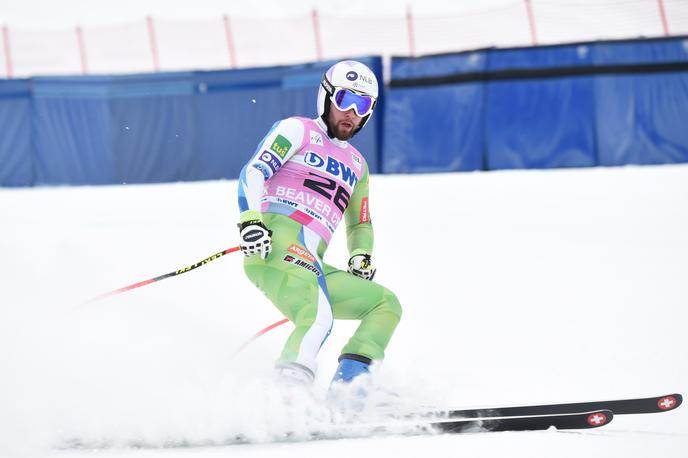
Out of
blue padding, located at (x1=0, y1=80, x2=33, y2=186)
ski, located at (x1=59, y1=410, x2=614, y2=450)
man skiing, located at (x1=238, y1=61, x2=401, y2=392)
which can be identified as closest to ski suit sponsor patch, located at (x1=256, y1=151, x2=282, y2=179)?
man skiing, located at (x1=238, y1=61, x2=401, y2=392)

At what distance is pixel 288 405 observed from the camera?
160 inches

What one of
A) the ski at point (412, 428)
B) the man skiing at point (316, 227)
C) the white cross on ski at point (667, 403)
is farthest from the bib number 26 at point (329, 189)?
the white cross on ski at point (667, 403)

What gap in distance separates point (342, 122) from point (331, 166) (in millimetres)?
251

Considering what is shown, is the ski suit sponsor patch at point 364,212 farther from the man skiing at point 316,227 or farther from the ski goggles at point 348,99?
the ski goggles at point 348,99


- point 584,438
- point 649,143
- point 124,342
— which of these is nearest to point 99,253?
point 124,342

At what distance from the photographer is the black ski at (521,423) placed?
3.98 metres

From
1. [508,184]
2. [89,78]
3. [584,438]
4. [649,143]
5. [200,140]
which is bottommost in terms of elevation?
[584,438]

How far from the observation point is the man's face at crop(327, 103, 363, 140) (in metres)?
5.02

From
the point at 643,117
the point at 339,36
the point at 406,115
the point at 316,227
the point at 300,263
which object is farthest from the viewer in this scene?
the point at 339,36

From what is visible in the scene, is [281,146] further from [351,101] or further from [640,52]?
[640,52]

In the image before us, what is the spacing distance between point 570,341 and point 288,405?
10.5 ft

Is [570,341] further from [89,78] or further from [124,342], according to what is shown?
[89,78]

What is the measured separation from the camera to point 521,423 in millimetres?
4016

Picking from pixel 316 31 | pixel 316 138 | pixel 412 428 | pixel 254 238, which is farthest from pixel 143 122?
pixel 412 428
